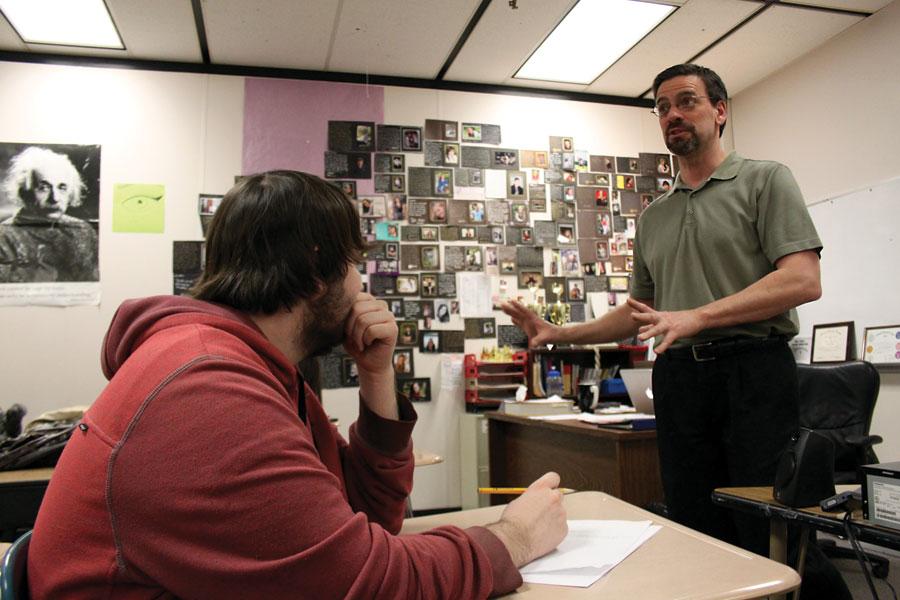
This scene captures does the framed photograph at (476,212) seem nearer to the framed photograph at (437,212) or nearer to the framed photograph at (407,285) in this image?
the framed photograph at (437,212)

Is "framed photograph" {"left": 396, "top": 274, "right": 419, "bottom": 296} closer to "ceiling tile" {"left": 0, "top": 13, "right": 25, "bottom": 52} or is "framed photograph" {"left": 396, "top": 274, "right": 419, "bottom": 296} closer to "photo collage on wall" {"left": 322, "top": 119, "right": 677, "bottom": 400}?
"photo collage on wall" {"left": 322, "top": 119, "right": 677, "bottom": 400}

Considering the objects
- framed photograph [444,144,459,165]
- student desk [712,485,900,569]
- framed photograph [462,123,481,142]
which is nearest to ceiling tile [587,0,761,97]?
framed photograph [462,123,481,142]

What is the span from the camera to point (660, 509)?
219 cm

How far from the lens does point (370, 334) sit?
1.08 m

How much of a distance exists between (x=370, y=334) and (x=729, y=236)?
1106 millimetres

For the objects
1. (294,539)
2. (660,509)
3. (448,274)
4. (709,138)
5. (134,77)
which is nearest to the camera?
(294,539)

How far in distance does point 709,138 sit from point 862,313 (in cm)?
260

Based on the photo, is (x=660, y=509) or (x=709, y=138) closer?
(x=709, y=138)

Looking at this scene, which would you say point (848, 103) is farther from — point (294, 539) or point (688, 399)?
point (294, 539)

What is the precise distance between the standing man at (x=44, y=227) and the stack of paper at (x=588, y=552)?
378 cm

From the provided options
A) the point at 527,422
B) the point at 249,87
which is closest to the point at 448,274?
the point at 527,422

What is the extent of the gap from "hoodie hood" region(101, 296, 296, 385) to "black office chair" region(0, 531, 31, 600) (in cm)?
20

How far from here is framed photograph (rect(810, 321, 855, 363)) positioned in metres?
3.79

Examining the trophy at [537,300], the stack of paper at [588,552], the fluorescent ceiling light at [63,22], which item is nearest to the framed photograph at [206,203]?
the fluorescent ceiling light at [63,22]
